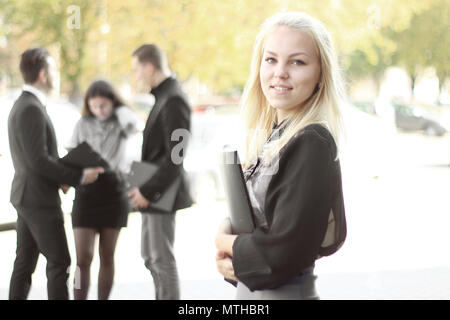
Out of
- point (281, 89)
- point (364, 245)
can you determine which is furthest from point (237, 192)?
point (364, 245)

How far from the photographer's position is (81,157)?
3.61 m

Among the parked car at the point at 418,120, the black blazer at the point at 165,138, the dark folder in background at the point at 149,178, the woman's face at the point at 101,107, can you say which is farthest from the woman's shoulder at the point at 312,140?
the parked car at the point at 418,120

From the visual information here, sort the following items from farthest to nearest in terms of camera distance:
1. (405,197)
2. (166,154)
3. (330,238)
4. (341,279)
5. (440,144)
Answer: (440,144) → (405,197) → (341,279) → (166,154) → (330,238)

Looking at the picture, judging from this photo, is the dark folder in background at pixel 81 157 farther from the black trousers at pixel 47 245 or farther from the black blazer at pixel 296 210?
the black blazer at pixel 296 210

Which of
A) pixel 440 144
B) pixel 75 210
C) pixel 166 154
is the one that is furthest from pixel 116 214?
pixel 440 144

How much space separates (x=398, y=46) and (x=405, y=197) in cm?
725

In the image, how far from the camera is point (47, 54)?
3596 mm

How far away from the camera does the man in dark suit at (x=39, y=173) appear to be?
3400 millimetres

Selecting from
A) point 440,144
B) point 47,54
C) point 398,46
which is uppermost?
point 398,46

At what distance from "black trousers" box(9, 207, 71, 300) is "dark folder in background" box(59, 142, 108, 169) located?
0.26 m

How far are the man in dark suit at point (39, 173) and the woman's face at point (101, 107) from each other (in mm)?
482

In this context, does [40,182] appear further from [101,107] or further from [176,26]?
[176,26]

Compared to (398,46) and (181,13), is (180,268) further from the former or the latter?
(398,46)

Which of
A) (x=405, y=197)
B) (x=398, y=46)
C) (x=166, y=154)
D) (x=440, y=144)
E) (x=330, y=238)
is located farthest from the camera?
(x=440, y=144)
